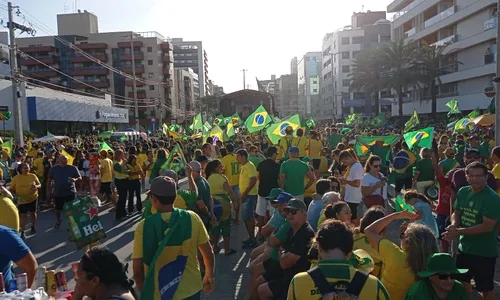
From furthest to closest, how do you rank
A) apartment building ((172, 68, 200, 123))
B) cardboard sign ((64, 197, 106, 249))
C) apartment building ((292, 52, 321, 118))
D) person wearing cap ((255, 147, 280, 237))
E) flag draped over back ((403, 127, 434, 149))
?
1. apartment building ((292, 52, 321, 118))
2. apartment building ((172, 68, 200, 123))
3. flag draped over back ((403, 127, 434, 149))
4. person wearing cap ((255, 147, 280, 237))
5. cardboard sign ((64, 197, 106, 249))

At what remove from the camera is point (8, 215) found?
478 cm

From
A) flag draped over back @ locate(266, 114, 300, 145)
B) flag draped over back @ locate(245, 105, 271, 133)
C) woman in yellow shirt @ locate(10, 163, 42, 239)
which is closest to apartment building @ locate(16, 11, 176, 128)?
flag draped over back @ locate(245, 105, 271, 133)

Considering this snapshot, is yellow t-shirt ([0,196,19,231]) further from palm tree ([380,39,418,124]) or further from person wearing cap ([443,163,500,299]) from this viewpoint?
palm tree ([380,39,418,124])

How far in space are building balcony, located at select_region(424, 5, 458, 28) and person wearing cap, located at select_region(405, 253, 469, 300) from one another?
46569 mm

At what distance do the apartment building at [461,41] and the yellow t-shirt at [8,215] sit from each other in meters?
39.3

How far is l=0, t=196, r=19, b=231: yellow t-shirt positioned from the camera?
472 centimetres

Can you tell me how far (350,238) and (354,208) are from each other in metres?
4.92

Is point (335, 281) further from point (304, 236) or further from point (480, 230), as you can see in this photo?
point (480, 230)

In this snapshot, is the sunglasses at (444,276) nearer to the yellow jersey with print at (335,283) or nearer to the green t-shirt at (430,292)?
the green t-shirt at (430,292)

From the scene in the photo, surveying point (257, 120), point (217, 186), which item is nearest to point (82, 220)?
point (217, 186)

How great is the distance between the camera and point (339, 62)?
84375 millimetres

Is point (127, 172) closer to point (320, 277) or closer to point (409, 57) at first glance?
point (320, 277)

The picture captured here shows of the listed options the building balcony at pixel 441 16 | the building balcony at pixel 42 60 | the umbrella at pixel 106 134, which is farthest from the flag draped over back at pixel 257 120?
the building balcony at pixel 42 60

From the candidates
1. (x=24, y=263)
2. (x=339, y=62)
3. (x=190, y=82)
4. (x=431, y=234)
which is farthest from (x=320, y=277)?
(x=190, y=82)
